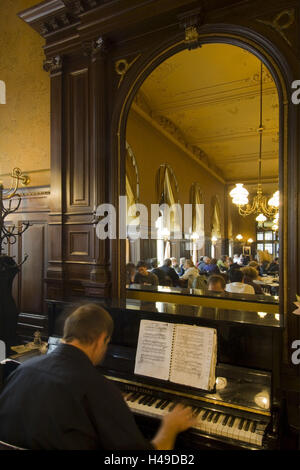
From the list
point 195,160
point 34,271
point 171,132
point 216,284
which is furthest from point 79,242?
point 195,160

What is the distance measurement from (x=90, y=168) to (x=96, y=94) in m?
0.83

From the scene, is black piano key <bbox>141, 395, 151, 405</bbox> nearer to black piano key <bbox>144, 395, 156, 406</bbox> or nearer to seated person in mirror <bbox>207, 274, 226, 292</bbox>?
black piano key <bbox>144, 395, 156, 406</bbox>

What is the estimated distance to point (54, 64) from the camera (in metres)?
3.74

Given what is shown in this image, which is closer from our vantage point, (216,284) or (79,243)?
(79,243)

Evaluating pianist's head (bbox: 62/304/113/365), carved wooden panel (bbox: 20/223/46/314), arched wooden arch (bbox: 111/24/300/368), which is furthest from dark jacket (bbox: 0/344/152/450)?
carved wooden panel (bbox: 20/223/46/314)

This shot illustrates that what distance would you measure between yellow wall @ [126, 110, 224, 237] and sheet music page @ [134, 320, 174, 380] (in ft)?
15.6

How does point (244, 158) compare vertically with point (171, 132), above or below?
above

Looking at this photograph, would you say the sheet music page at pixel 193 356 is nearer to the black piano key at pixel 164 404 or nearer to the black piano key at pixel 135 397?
the black piano key at pixel 164 404

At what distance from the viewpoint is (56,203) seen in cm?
371

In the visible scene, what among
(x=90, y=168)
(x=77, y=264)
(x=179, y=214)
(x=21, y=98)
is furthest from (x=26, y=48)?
(x=179, y=214)

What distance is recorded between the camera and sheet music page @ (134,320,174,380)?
7.05 ft

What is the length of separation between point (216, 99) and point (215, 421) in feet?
21.5

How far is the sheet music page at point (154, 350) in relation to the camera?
7.05 ft

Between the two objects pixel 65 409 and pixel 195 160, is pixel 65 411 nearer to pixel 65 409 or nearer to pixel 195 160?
pixel 65 409
